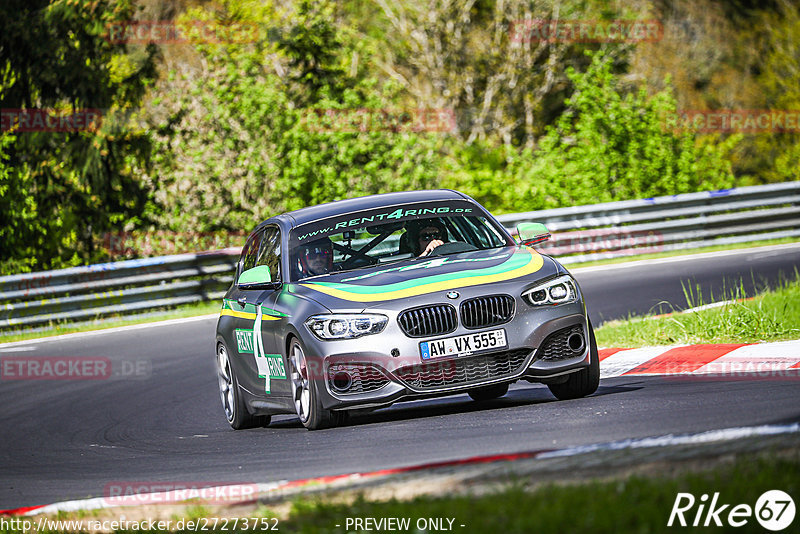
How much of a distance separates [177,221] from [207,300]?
470cm

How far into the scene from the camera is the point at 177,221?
24.1 metres

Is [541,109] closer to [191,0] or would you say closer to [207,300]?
[191,0]

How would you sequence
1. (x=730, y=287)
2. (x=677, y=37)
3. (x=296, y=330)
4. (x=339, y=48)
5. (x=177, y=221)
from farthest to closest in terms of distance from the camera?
(x=677, y=37) < (x=339, y=48) < (x=177, y=221) < (x=730, y=287) < (x=296, y=330)

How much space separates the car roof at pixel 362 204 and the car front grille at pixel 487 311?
178cm

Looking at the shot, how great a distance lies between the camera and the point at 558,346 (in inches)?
307

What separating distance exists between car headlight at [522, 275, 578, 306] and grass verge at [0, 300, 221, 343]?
453 inches

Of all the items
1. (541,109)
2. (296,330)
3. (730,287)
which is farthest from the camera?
(541,109)

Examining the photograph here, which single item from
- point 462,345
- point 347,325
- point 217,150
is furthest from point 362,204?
point 217,150

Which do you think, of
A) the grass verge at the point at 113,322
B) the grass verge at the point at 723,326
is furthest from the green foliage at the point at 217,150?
the grass verge at the point at 723,326

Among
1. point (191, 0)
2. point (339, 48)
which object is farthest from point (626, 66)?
point (191, 0)

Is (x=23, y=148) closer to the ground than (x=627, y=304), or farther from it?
farther from it

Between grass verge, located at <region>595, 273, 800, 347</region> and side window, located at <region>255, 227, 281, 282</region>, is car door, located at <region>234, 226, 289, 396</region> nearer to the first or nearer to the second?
side window, located at <region>255, 227, 281, 282</region>

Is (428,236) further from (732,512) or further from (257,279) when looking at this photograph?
(732,512)

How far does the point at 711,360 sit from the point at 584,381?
1.79m
